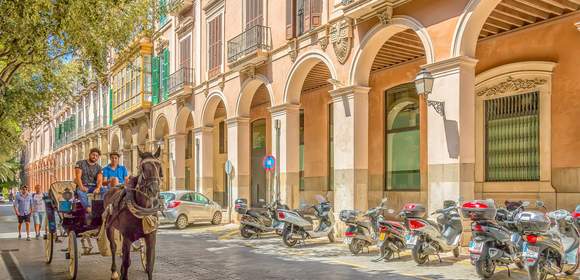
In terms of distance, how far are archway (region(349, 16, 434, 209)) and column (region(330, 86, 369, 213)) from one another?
150cm

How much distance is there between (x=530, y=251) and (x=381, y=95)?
11628 millimetres

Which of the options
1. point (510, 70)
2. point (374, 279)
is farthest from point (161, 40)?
point (374, 279)

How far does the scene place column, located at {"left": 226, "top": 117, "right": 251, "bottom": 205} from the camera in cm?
2109

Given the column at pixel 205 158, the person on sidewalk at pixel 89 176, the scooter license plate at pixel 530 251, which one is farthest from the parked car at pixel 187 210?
the scooter license plate at pixel 530 251

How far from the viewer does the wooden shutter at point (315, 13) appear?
16.7 metres

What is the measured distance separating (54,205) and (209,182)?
46.1 feet

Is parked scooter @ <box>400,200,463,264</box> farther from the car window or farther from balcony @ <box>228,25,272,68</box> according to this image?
the car window

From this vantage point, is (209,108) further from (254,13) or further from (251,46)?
(254,13)

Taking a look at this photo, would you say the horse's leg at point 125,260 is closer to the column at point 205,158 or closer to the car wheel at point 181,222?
the car wheel at point 181,222

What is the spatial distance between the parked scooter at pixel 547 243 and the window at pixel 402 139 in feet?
29.4

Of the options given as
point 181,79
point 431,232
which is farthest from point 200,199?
point 431,232

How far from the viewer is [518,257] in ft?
30.8

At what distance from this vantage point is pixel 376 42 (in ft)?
48.2

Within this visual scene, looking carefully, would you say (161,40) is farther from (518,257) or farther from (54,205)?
(518,257)
